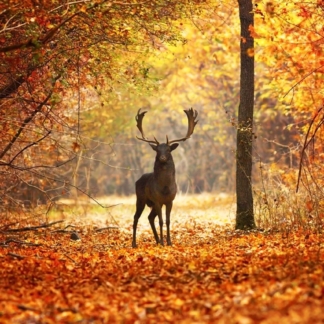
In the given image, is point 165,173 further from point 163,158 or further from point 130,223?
point 130,223

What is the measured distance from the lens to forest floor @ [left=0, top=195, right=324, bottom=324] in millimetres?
6848

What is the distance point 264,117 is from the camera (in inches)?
1321

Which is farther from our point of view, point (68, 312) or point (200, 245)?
point (200, 245)

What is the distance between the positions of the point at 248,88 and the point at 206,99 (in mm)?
24063

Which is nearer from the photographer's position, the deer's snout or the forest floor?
the forest floor

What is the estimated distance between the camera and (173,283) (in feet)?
28.2

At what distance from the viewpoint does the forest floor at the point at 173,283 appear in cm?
685

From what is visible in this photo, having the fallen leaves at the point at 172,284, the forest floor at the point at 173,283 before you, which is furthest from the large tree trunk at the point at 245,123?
the fallen leaves at the point at 172,284

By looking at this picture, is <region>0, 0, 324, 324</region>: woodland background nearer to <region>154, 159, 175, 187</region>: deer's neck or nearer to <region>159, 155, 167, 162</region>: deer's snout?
<region>159, 155, 167, 162</region>: deer's snout

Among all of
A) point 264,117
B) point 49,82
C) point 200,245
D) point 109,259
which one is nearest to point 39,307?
point 109,259

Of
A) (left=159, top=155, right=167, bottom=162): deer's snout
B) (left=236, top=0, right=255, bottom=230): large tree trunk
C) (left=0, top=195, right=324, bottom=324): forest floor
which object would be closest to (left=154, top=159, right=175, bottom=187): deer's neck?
(left=159, top=155, right=167, bottom=162): deer's snout

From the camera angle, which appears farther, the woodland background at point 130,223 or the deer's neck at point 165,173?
the deer's neck at point 165,173

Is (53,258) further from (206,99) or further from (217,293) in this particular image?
(206,99)

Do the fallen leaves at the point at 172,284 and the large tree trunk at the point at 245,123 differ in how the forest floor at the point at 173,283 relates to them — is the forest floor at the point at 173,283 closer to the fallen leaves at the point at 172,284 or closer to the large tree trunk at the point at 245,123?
the fallen leaves at the point at 172,284
